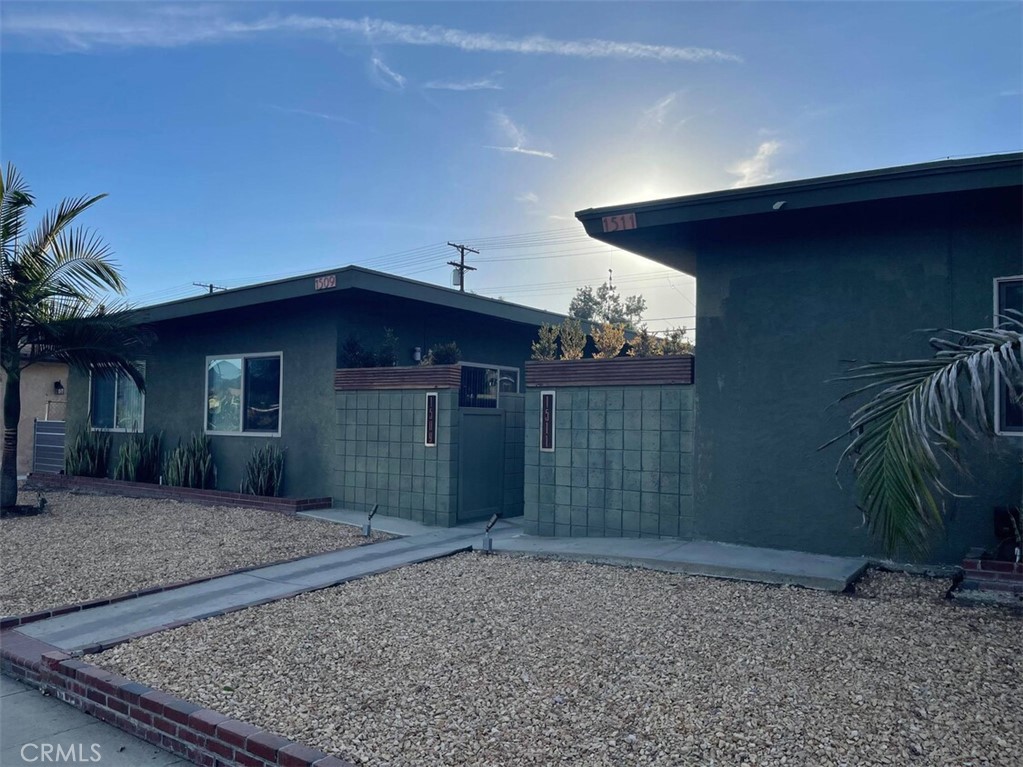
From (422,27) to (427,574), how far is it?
7.20m

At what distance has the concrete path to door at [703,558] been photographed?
6.51 m

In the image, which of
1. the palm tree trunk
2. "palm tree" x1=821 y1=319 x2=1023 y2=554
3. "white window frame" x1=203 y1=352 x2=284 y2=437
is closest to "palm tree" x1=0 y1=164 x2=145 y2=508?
the palm tree trunk

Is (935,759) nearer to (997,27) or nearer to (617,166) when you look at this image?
(997,27)

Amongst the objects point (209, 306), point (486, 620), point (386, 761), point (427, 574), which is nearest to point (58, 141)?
point (209, 306)

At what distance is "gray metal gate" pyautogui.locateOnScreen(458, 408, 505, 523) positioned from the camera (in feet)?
33.9

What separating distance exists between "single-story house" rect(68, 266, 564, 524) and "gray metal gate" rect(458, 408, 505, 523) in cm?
28

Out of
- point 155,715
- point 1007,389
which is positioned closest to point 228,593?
point 155,715

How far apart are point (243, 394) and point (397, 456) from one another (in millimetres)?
3852

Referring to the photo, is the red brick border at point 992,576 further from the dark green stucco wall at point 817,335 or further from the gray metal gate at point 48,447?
the gray metal gate at point 48,447

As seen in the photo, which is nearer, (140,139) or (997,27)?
(997,27)

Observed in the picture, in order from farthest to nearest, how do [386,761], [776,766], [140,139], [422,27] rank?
1. [140,139]
2. [422,27]
3. [386,761]
4. [776,766]

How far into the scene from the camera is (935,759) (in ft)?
10.8

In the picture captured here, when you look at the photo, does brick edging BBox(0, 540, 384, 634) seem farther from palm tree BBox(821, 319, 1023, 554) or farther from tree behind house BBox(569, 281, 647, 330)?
tree behind house BBox(569, 281, 647, 330)
